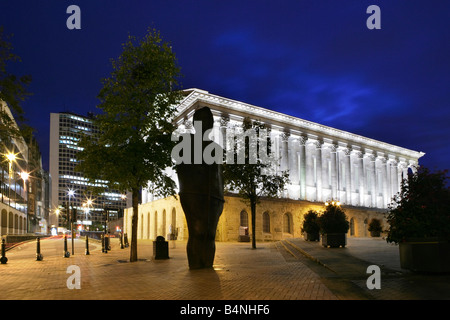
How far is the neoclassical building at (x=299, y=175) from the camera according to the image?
5403 cm

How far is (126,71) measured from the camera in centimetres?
2042

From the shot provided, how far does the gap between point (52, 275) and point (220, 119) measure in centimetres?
4372

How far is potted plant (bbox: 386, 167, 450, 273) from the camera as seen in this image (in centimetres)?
1048

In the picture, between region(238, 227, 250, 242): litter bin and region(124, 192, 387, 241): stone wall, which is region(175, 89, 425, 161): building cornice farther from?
region(238, 227, 250, 242): litter bin

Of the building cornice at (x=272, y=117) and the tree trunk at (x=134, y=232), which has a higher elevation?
the building cornice at (x=272, y=117)

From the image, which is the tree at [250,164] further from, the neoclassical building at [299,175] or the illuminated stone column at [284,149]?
the illuminated stone column at [284,149]

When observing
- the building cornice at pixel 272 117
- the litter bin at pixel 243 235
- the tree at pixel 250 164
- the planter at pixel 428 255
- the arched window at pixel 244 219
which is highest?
the building cornice at pixel 272 117

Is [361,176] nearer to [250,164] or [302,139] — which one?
[302,139]

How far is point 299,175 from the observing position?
70.1m

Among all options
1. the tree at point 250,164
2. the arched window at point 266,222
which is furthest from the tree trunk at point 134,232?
the arched window at point 266,222

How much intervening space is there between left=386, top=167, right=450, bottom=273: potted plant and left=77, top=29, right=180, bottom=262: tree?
1200 cm

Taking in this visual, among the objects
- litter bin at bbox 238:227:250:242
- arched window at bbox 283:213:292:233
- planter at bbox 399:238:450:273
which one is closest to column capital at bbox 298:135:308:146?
arched window at bbox 283:213:292:233

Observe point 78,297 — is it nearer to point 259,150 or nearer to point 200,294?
point 200,294

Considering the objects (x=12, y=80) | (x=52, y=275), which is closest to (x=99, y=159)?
(x=12, y=80)
